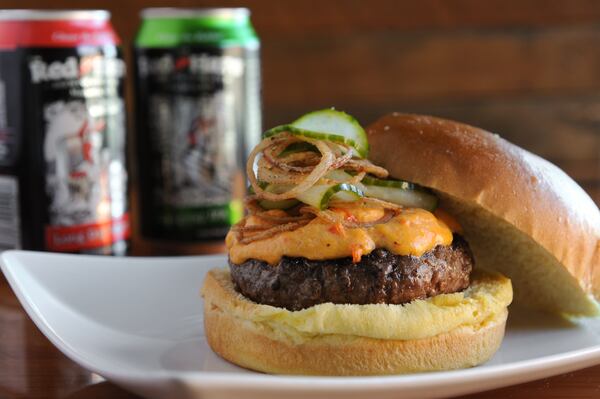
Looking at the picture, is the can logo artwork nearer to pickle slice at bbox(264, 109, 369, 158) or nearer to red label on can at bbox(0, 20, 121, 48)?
red label on can at bbox(0, 20, 121, 48)

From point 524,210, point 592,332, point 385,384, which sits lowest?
point 592,332

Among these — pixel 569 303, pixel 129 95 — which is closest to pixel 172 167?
pixel 569 303

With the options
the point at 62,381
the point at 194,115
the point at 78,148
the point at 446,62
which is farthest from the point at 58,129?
the point at 446,62

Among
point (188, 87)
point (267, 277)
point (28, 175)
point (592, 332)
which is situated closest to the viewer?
point (267, 277)

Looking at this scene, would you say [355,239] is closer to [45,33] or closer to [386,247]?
[386,247]

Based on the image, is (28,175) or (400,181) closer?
(400,181)

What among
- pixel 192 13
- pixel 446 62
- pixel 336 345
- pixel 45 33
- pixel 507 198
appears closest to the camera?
pixel 336 345

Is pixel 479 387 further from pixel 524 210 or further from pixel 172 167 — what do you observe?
pixel 172 167
